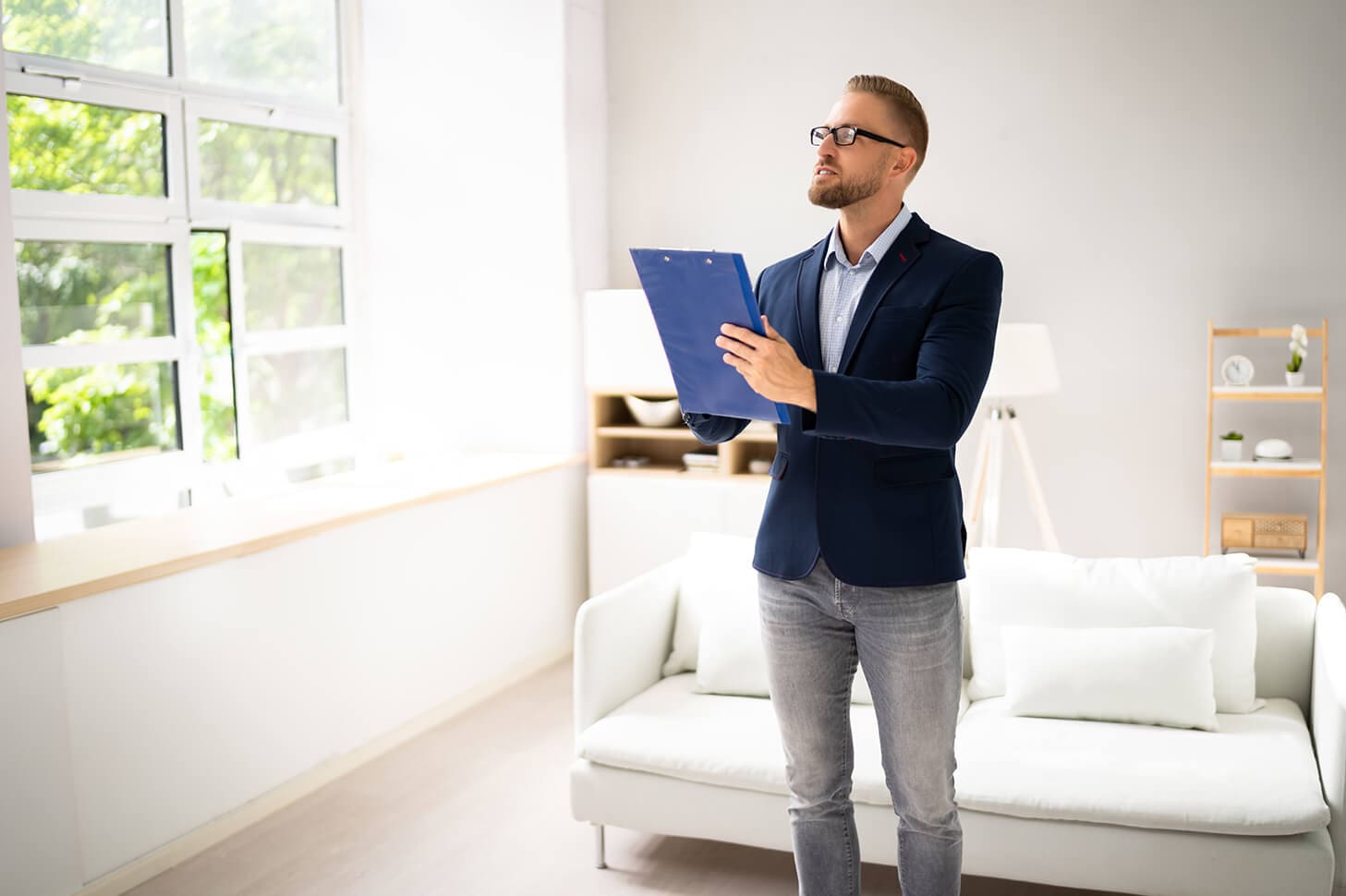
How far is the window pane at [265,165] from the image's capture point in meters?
4.36

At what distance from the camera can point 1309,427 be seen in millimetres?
4352

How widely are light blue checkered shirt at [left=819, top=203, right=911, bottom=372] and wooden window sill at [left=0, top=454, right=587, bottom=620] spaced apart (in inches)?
70.5

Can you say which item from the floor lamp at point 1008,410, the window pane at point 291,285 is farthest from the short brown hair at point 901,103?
the window pane at point 291,285

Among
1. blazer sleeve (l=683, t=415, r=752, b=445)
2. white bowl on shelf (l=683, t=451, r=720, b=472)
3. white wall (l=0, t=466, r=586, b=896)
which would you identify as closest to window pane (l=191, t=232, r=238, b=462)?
white wall (l=0, t=466, r=586, b=896)

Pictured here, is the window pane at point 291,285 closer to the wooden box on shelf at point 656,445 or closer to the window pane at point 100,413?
the window pane at point 100,413

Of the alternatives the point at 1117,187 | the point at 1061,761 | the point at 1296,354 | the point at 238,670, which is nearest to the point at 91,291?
Answer: the point at 238,670

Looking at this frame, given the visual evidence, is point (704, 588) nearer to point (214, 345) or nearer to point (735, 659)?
point (735, 659)

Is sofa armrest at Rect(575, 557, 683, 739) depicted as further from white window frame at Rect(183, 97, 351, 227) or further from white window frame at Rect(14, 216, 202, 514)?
white window frame at Rect(183, 97, 351, 227)

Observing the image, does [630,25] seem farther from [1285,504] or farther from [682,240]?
[1285,504]

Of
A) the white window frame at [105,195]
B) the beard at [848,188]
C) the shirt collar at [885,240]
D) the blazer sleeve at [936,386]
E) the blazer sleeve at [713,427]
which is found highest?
the white window frame at [105,195]

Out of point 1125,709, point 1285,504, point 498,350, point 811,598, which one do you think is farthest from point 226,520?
point 1285,504

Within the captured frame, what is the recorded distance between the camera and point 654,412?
491cm

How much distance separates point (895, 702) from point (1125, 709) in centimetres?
115

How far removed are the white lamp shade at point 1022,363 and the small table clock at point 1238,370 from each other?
74 cm
